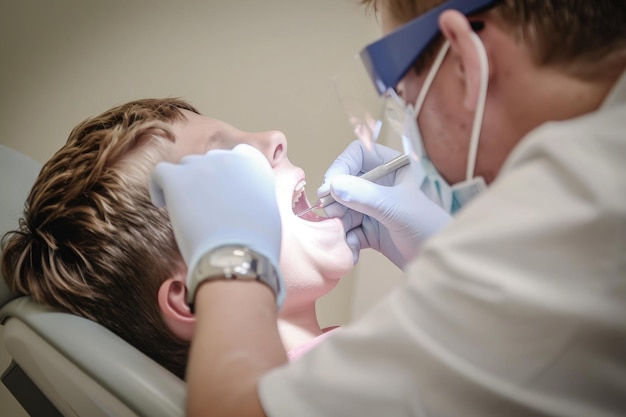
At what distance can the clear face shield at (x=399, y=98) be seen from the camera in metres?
0.83

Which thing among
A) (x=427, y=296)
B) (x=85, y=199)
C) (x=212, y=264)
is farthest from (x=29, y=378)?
(x=427, y=296)

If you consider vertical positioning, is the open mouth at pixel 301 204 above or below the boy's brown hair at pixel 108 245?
below

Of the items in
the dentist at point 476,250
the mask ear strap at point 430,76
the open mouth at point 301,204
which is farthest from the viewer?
the open mouth at point 301,204

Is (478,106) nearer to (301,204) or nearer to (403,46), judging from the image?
(403,46)

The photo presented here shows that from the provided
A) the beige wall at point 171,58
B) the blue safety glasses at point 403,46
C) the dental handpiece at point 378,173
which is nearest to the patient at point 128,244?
the dental handpiece at point 378,173

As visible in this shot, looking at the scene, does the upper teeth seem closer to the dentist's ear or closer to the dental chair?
the dental chair

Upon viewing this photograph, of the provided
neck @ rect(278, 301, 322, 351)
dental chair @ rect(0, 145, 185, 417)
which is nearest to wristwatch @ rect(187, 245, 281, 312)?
dental chair @ rect(0, 145, 185, 417)

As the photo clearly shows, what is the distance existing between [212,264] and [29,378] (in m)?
0.61

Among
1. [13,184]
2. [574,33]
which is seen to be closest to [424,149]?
[574,33]

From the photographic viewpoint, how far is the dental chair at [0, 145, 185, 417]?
956 millimetres

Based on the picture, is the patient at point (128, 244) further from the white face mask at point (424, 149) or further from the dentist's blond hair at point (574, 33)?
the dentist's blond hair at point (574, 33)

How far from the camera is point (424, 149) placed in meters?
0.93

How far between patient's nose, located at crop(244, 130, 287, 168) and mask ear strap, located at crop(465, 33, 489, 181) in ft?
2.03

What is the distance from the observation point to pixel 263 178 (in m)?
1.12
